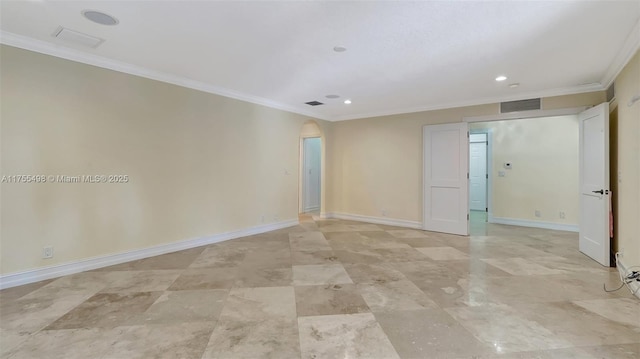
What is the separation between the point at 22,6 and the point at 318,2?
2.54m

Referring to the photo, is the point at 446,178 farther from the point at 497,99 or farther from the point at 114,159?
the point at 114,159

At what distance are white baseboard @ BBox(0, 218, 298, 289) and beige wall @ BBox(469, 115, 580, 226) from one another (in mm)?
5941

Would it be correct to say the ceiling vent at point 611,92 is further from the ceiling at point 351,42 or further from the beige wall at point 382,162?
the beige wall at point 382,162

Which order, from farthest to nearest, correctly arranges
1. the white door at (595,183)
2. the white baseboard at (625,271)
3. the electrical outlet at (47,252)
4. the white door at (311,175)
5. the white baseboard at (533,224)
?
the white door at (311,175)
the white baseboard at (533,224)
the white door at (595,183)
the electrical outlet at (47,252)
the white baseboard at (625,271)

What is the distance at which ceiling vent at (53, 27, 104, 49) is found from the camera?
285 cm

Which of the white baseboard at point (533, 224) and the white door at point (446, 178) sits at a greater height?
the white door at point (446, 178)

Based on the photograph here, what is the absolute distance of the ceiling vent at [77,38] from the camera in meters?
2.85

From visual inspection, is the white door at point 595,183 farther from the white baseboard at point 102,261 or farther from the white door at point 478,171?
the white baseboard at point 102,261

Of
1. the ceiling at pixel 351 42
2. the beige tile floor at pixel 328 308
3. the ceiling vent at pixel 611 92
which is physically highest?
the ceiling at pixel 351 42

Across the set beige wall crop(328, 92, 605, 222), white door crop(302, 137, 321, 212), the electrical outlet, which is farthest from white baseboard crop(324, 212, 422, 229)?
the electrical outlet

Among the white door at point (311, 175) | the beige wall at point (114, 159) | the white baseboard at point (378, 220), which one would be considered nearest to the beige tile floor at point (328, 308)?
the beige wall at point (114, 159)

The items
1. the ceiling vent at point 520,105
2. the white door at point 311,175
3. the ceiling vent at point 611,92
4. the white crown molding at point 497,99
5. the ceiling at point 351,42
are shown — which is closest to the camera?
the ceiling at point 351,42

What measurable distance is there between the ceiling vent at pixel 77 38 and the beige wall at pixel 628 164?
5.67m

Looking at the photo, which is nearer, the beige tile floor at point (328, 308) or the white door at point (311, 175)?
the beige tile floor at point (328, 308)
